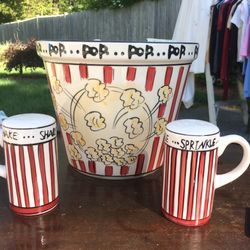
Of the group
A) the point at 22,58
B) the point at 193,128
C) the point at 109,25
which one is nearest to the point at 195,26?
the point at 193,128

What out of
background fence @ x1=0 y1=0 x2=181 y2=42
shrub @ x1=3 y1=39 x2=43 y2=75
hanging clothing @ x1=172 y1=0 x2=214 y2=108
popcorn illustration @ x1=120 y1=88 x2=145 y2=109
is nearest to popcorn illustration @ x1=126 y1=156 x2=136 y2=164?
popcorn illustration @ x1=120 y1=88 x2=145 y2=109

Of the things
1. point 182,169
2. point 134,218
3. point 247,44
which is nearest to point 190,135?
point 182,169

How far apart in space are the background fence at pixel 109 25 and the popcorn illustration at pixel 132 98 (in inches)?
161

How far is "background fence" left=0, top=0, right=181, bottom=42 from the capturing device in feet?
15.3

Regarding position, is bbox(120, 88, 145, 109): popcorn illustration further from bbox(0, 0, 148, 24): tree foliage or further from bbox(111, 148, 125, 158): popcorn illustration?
bbox(0, 0, 148, 24): tree foliage

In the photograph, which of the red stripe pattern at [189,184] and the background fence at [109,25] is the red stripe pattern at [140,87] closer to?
the red stripe pattern at [189,184]

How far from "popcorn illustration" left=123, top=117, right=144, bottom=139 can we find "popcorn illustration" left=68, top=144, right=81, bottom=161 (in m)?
0.12

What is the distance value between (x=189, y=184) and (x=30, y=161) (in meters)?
0.22

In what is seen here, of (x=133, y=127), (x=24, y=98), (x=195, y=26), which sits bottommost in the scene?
(x=24, y=98)

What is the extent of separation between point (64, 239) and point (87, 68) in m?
0.25

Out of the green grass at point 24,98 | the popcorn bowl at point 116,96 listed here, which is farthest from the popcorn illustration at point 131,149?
the green grass at point 24,98

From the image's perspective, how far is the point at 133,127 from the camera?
1.94 feet

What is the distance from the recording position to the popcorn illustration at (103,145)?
61cm

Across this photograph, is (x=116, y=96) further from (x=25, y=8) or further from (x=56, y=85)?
(x=25, y=8)
